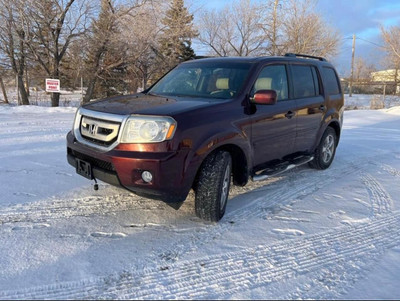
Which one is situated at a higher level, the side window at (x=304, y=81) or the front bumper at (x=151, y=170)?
the side window at (x=304, y=81)

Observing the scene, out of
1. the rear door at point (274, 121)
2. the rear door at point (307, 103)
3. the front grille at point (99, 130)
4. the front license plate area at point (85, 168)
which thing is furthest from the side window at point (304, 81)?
the front license plate area at point (85, 168)

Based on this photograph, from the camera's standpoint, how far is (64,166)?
514cm

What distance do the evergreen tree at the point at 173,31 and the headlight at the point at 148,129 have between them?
58.5 ft

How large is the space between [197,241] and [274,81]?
2.41 m

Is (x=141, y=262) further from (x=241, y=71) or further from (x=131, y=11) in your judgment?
(x=131, y=11)

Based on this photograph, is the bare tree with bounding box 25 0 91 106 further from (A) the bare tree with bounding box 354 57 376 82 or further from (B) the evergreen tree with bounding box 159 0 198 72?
(A) the bare tree with bounding box 354 57 376 82

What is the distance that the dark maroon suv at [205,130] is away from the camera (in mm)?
3004

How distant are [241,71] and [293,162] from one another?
1588 millimetres

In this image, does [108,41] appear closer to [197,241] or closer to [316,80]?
[316,80]

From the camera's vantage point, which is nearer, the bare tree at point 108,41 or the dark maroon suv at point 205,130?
the dark maroon suv at point 205,130

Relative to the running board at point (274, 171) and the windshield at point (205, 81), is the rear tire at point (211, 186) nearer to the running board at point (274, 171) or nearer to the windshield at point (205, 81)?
the running board at point (274, 171)

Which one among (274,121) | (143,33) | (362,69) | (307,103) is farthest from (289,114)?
(362,69)

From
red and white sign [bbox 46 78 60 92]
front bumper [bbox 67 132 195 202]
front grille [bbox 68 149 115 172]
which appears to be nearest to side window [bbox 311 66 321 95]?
front bumper [bbox 67 132 195 202]

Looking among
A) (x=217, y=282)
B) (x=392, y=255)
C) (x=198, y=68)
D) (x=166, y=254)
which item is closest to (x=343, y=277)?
(x=392, y=255)
